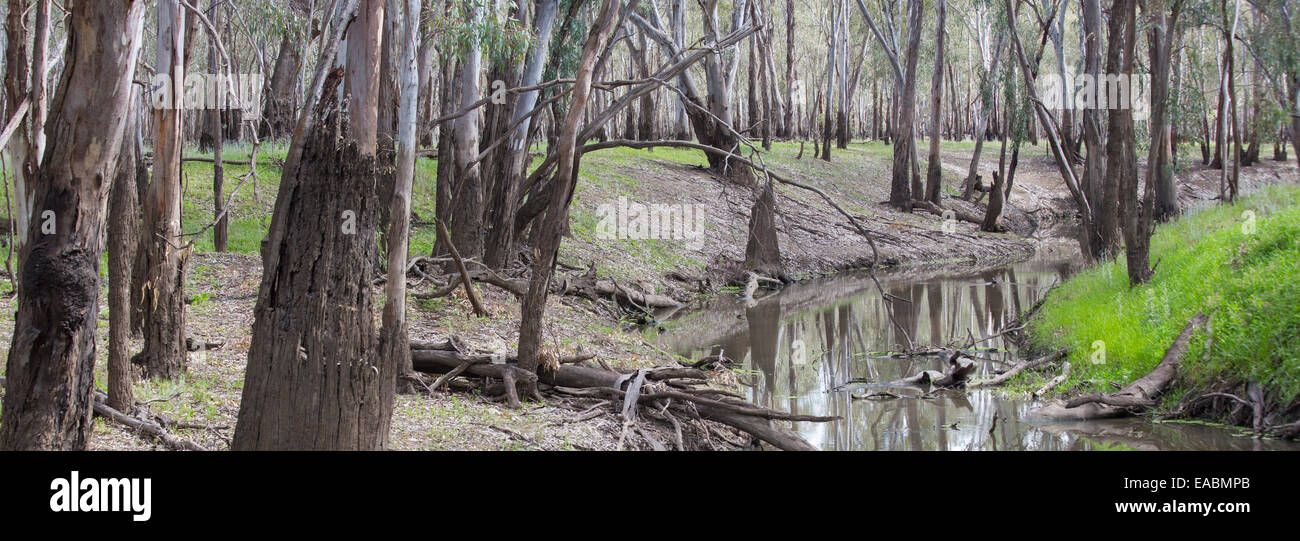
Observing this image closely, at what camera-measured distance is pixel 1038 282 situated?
15.2 meters

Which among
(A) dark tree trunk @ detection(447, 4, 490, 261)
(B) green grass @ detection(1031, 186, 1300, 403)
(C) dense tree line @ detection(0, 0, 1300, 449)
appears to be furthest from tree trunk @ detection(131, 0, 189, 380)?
(B) green grass @ detection(1031, 186, 1300, 403)

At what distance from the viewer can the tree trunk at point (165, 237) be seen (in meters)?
5.41

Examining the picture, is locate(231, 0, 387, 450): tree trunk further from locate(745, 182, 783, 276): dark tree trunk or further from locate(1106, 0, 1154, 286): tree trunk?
locate(745, 182, 783, 276): dark tree trunk

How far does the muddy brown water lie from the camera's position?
672cm

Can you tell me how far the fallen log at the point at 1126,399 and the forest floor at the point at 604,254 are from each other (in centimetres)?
246

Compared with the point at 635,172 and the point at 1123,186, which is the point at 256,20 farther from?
the point at 1123,186

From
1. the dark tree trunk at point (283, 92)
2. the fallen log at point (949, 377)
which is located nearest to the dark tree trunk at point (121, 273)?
the fallen log at point (949, 377)

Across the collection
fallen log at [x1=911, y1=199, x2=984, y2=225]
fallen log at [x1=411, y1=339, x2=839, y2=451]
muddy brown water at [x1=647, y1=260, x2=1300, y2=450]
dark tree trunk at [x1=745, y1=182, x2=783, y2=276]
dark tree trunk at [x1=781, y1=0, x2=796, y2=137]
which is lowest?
muddy brown water at [x1=647, y1=260, x2=1300, y2=450]

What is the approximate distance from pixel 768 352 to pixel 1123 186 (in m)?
3.86

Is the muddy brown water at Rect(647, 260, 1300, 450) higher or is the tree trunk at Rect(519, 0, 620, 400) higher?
the tree trunk at Rect(519, 0, 620, 400)

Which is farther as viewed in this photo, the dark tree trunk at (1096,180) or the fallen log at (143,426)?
the dark tree trunk at (1096,180)

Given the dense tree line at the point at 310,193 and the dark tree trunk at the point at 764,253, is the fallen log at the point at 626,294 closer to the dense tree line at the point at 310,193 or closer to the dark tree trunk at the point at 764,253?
the dense tree line at the point at 310,193

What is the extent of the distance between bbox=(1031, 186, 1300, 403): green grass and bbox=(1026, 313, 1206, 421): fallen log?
15cm
